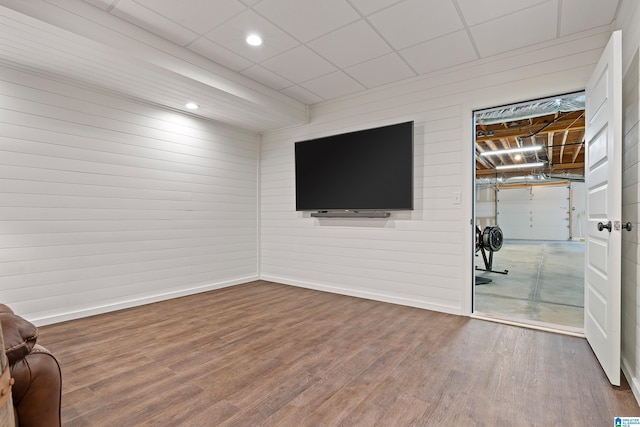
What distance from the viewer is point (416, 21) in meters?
2.81

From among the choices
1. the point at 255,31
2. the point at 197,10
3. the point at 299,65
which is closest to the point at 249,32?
the point at 255,31

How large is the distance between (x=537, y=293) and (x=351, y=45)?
447 cm

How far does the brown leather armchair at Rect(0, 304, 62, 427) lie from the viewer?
1.08 metres

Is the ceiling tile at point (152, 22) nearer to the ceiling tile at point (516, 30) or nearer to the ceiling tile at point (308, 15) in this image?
the ceiling tile at point (308, 15)

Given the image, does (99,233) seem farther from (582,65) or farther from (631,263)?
(582,65)

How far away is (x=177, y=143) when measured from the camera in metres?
4.40

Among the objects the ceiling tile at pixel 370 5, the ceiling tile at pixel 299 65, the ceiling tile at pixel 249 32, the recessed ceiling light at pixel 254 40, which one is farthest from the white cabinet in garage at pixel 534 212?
the recessed ceiling light at pixel 254 40

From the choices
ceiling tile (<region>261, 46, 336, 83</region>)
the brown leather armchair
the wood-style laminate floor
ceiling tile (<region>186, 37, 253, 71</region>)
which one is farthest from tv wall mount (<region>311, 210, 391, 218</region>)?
the brown leather armchair

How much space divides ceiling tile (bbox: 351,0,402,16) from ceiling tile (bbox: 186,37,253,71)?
144 centimetres

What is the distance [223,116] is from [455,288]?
3832mm

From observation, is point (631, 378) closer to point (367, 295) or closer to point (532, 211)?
point (367, 295)

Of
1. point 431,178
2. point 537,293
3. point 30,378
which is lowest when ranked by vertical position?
point 537,293

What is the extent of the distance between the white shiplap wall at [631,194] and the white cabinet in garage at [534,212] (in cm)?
1359

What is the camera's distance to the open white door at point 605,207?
2.05m
